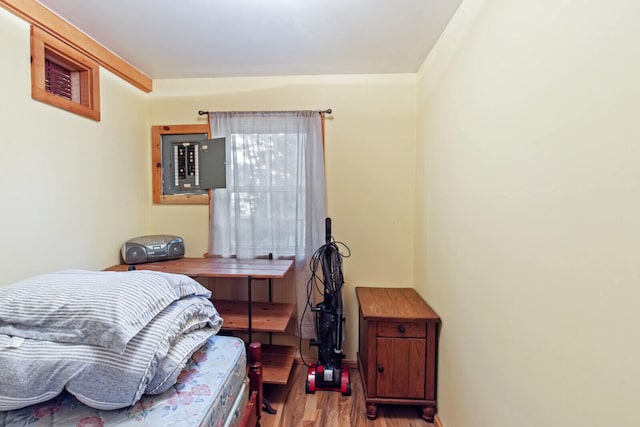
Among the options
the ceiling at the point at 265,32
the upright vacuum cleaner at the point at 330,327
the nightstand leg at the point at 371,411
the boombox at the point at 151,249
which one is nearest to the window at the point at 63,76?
the ceiling at the point at 265,32

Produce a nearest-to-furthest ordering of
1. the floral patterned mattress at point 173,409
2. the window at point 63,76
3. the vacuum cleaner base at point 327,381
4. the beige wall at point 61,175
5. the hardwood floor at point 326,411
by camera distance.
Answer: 1. the floral patterned mattress at point 173,409
2. the beige wall at point 61,175
3. the window at point 63,76
4. the hardwood floor at point 326,411
5. the vacuum cleaner base at point 327,381

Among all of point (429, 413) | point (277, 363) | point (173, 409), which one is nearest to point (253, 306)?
point (277, 363)

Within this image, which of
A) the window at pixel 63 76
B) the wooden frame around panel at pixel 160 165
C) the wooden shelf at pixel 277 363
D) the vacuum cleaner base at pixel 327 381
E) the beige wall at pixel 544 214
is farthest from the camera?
the wooden frame around panel at pixel 160 165

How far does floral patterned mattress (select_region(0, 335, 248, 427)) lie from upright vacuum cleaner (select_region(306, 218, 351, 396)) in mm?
881

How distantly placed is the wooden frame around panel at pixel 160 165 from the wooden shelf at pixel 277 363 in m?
1.38

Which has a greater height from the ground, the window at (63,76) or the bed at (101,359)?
the window at (63,76)

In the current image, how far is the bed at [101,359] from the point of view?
0.86 metres

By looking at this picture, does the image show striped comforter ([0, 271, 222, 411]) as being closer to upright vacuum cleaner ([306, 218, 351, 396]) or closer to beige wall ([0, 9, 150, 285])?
beige wall ([0, 9, 150, 285])

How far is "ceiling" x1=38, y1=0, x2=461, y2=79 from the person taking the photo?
1480 millimetres

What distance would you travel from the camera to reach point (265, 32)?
171cm

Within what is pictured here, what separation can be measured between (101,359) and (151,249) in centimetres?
136

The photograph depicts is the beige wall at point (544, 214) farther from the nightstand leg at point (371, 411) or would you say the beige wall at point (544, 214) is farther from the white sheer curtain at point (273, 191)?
the white sheer curtain at point (273, 191)

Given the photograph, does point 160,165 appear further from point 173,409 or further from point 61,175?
point 173,409

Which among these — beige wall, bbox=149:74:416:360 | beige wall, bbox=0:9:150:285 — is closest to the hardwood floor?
beige wall, bbox=149:74:416:360
